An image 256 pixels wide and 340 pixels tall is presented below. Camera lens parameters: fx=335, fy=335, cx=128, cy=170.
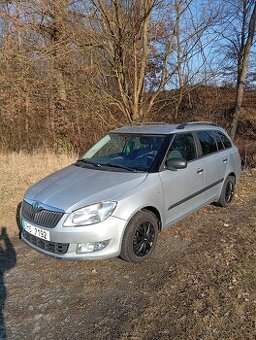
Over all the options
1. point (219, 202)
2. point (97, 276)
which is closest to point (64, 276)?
point (97, 276)

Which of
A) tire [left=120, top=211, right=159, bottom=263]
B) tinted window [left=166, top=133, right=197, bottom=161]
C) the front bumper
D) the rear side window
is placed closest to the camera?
the front bumper

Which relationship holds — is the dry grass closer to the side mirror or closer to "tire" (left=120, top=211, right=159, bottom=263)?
"tire" (left=120, top=211, right=159, bottom=263)

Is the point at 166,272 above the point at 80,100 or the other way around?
the other way around

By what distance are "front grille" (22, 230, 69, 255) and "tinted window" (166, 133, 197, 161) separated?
1812 mm

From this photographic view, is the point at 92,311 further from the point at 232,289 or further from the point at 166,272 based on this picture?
the point at 232,289

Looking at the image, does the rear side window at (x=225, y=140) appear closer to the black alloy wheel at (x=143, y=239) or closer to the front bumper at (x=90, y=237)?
the black alloy wheel at (x=143, y=239)

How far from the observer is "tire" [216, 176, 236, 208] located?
19.6ft

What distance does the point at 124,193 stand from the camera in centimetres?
388

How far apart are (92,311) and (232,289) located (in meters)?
1.45

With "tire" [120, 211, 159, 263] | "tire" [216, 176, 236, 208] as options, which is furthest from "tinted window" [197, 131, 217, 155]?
"tire" [120, 211, 159, 263]

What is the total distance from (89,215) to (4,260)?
1514 mm

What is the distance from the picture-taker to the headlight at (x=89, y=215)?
3676mm

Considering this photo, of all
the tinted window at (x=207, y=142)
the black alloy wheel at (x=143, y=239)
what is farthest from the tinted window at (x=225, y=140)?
the black alloy wheel at (x=143, y=239)

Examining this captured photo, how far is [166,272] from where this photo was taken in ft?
12.7
